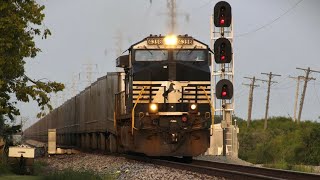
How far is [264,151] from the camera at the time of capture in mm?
39938

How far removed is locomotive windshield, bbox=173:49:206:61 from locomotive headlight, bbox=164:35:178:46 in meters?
0.29

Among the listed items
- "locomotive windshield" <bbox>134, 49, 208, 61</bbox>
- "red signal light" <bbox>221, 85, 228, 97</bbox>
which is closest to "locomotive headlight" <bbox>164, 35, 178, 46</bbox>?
"locomotive windshield" <bbox>134, 49, 208, 61</bbox>

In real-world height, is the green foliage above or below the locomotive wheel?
below

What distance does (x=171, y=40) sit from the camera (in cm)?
1988

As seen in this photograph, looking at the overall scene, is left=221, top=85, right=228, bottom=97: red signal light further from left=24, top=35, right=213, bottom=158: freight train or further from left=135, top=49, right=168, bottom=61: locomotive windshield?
left=135, top=49, right=168, bottom=61: locomotive windshield

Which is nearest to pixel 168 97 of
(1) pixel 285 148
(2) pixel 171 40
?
(2) pixel 171 40

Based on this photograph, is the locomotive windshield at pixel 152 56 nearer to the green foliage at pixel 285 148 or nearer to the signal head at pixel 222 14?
the signal head at pixel 222 14

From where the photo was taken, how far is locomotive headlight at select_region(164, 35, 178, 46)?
1986cm

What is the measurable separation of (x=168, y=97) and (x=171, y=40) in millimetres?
2009

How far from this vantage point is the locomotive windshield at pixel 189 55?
786 inches

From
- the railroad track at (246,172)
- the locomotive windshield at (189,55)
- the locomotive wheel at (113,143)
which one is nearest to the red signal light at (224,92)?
the locomotive windshield at (189,55)

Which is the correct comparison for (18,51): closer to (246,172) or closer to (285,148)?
(246,172)

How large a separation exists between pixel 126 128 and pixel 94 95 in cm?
1399

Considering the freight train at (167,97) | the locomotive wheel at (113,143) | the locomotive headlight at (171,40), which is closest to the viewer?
A: the freight train at (167,97)
